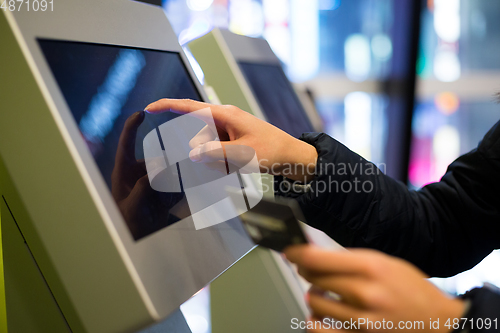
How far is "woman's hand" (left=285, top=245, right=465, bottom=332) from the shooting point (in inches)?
12.7

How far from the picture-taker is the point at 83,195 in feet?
1.36

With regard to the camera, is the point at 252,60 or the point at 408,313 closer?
the point at 408,313

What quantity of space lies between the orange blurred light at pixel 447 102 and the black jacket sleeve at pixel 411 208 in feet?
6.59

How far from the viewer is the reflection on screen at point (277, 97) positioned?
104cm

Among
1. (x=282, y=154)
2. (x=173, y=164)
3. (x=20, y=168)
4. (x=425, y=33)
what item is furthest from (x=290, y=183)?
(x=425, y=33)

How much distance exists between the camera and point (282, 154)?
25.7 inches

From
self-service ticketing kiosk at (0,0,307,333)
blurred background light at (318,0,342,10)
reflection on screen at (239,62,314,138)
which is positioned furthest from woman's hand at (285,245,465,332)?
blurred background light at (318,0,342,10)

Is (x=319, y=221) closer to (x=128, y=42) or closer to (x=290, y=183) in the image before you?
(x=290, y=183)

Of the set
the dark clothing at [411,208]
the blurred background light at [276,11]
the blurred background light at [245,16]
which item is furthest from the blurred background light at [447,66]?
the dark clothing at [411,208]

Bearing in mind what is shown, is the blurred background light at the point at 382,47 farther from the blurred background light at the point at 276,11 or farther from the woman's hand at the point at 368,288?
the woman's hand at the point at 368,288

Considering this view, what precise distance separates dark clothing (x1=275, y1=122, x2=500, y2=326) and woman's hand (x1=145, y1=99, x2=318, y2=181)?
41 millimetres

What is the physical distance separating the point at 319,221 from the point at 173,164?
0.33 m

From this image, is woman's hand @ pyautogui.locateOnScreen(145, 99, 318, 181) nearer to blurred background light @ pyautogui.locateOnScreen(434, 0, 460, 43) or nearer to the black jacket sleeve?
the black jacket sleeve

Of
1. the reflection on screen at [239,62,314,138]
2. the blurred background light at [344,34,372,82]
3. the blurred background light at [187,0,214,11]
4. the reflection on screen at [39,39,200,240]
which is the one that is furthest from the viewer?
the blurred background light at [344,34,372,82]
